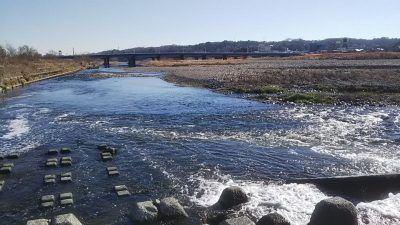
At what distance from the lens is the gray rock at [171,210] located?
38.0 feet

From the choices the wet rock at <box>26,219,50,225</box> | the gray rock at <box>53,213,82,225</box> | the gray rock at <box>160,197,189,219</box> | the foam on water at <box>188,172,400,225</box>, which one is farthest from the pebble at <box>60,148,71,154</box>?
the gray rock at <box>160,197,189,219</box>

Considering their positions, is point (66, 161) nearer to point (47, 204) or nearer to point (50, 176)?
point (50, 176)

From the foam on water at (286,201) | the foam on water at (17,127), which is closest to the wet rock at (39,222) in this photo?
the foam on water at (286,201)

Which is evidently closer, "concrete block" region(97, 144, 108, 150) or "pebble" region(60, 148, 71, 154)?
"pebble" region(60, 148, 71, 154)

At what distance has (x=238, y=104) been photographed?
35.3 meters

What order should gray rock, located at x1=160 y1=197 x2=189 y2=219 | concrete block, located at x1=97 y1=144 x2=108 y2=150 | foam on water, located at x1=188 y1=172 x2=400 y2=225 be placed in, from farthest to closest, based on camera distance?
concrete block, located at x1=97 y1=144 x2=108 y2=150, foam on water, located at x1=188 y1=172 x2=400 y2=225, gray rock, located at x1=160 y1=197 x2=189 y2=219

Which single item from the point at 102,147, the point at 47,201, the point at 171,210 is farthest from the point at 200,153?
the point at 47,201

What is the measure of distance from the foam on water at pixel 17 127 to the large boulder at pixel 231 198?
15986 mm

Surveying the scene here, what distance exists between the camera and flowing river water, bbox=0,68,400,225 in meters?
12.9

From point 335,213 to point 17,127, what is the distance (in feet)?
74.4

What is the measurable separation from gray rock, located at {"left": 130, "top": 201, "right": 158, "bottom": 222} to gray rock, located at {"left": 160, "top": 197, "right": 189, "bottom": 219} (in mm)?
234

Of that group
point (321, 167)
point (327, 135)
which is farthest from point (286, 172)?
point (327, 135)

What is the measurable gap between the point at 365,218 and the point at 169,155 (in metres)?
9.72

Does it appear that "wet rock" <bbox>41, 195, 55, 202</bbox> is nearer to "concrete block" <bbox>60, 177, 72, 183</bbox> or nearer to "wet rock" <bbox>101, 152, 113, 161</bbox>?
"concrete block" <bbox>60, 177, 72, 183</bbox>
